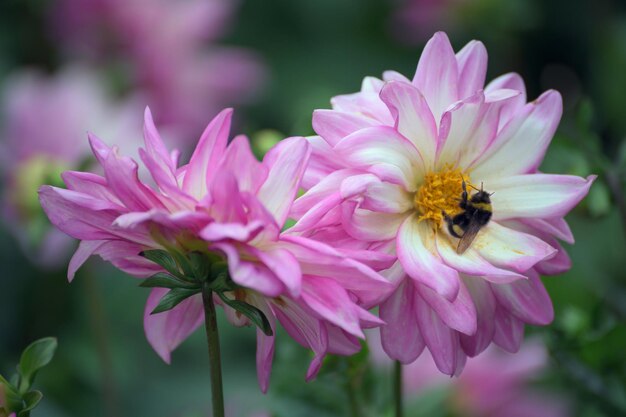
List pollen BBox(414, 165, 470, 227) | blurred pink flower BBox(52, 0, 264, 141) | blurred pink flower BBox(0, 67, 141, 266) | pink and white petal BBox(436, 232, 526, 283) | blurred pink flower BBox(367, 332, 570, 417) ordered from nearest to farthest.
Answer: pink and white petal BBox(436, 232, 526, 283) → pollen BBox(414, 165, 470, 227) → blurred pink flower BBox(367, 332, 570, 417) → blurred pink flower BBox(0, 67, 141, 266) → blurred pink flower BBox(52, 0, 264, 141)

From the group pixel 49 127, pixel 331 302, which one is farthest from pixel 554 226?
pixel 49 127

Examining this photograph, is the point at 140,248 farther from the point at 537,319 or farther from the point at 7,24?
the point at 7,24

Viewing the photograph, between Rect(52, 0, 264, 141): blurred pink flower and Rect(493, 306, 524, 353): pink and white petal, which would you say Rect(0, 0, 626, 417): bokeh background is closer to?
Rect(52, 0, 264, 141): blurred pink flower

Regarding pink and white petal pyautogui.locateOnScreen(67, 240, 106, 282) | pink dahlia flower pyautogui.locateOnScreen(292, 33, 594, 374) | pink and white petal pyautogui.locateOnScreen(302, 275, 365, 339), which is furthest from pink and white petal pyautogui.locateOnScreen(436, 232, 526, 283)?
pink and white petal pyautogui.locateOnScreen(67, 240, 106, 282)

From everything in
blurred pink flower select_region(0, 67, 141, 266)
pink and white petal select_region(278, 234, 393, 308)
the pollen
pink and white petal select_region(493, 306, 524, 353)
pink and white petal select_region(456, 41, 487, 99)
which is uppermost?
pink and white petal select_region(456, 41, 487, 99)

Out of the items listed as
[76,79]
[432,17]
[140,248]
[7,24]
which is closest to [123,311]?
[76,79]

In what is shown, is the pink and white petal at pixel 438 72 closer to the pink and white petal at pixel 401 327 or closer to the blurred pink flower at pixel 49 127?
the pink and white petal at pixel 401 327

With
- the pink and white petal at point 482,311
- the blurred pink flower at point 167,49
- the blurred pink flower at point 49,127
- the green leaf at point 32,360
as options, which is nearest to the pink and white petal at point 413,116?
the pink and white petal at point 482,311
